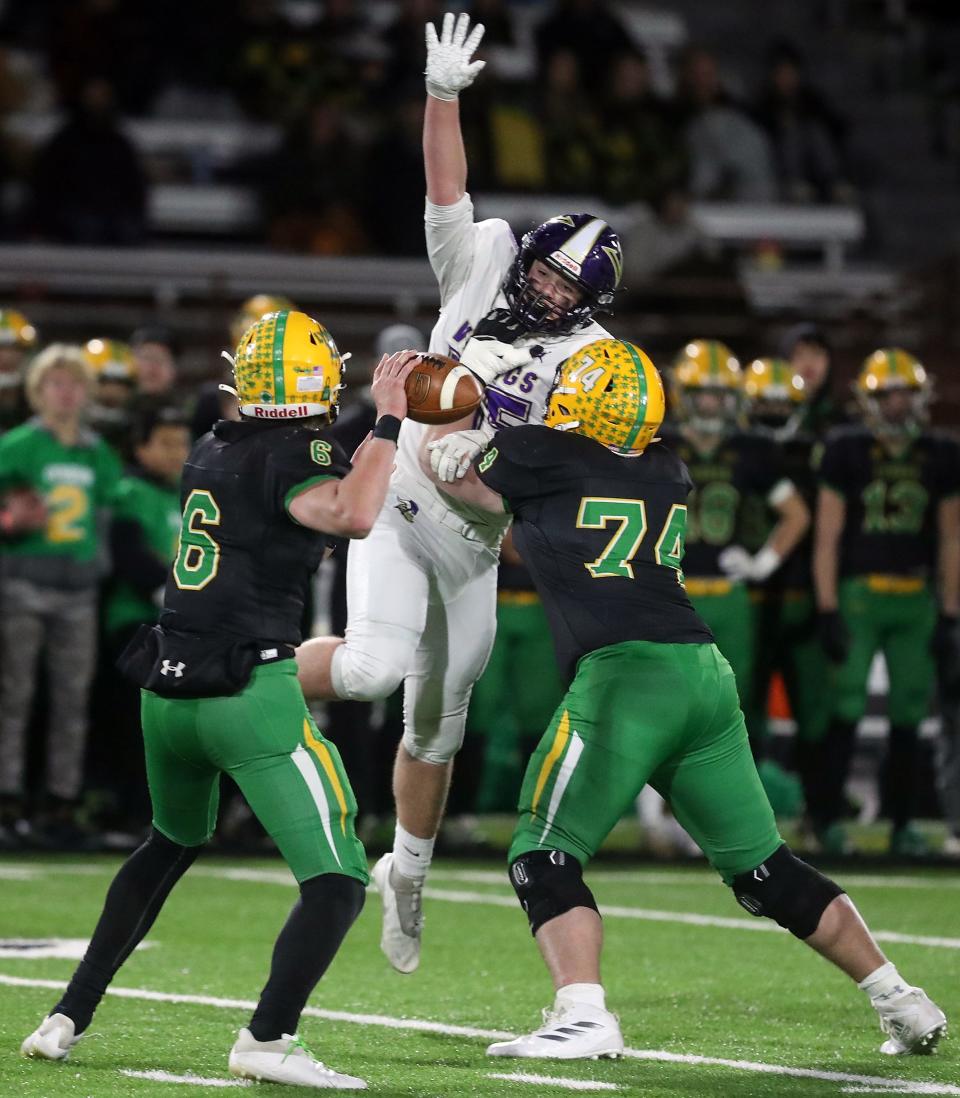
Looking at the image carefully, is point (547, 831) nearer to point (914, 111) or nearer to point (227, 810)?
point (227, 810)

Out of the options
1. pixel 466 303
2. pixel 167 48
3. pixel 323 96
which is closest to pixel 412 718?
pixel 466 303

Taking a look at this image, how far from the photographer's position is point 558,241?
561cm

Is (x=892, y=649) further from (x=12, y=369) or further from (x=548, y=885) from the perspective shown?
(x=548, y=885)

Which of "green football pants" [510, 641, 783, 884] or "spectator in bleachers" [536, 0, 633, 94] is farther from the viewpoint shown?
"spectator in bleachers" [536, 0, 633, 94]

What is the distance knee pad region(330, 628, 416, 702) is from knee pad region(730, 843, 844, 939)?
124 cm

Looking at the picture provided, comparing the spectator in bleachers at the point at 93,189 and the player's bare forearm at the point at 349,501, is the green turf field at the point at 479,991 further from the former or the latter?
the spectator in bleachers at the point at 93,189

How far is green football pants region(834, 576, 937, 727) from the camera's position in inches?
360

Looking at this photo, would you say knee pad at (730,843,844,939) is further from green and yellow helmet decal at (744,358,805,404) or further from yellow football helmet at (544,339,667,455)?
green and yellow helmet decal at (744,358,805,404)

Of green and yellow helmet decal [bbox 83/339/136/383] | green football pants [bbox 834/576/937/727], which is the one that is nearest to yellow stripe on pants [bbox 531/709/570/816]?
green football pants [bbox 834/576/937/727]

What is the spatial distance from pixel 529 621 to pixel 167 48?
7072 mm

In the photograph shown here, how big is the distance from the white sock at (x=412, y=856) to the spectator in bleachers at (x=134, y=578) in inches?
129

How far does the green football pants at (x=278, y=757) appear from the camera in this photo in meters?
4.50

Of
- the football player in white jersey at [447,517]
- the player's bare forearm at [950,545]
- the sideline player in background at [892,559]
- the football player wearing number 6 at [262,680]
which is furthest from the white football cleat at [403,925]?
the player's bare forearm at [950,545]

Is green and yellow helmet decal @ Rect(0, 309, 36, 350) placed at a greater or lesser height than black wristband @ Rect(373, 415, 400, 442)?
greater
